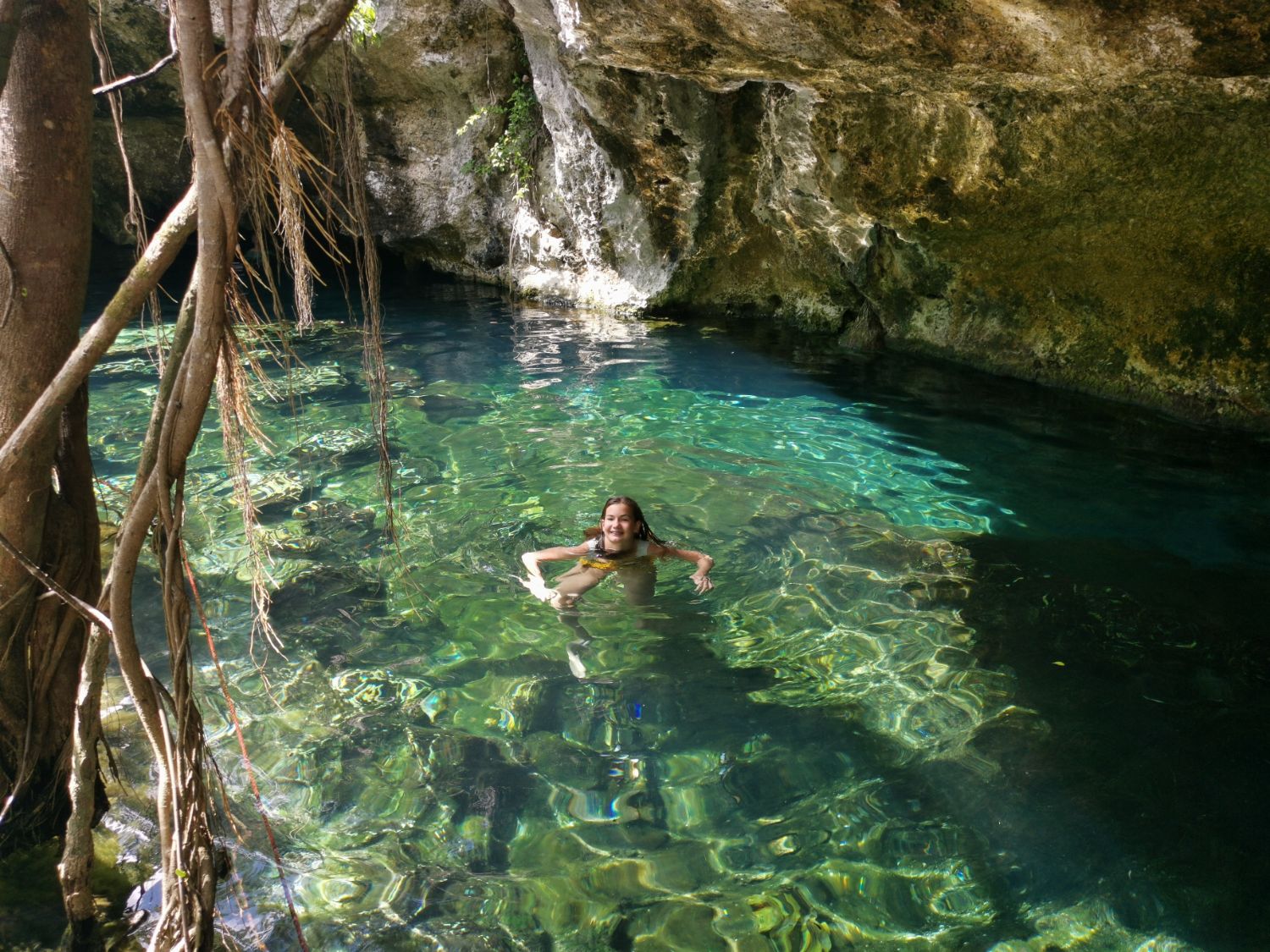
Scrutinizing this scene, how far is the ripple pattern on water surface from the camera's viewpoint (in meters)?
3.73

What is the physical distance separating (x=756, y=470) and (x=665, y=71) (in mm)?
4307

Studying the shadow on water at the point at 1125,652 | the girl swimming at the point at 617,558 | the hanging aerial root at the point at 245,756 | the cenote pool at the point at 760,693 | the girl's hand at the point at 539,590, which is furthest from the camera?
the girl swimming at the point at 617,558

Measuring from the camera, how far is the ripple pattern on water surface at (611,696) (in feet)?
12.2

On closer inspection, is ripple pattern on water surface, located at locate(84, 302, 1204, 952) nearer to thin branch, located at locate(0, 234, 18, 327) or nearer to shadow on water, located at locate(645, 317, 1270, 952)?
shadow on water, located at locate(645, 317, 1270, 952)

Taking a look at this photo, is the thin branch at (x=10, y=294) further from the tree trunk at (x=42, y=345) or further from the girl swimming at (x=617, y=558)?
the girl swimming at (x=617, y=558)

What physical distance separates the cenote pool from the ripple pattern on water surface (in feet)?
0.07

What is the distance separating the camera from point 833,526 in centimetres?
724

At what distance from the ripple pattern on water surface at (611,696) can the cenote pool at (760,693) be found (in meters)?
0.02

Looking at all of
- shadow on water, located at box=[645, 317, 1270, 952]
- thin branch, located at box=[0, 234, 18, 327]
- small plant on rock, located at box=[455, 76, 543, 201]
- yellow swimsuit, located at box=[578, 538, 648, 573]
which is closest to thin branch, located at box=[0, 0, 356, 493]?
thin branch, located at box=[0, 234, 18, 327]

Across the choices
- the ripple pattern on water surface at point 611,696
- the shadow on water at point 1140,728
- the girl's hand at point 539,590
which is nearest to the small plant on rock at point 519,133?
the ripple pattern on water surface at point 611,696

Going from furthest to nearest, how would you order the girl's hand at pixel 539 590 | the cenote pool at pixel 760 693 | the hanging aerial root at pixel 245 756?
the girl's hand at pixel 539 590, the cenote pool at pixel 760 693, the hanging aerial root at pixel 245 756

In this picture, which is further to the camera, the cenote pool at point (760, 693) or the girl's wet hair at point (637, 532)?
the girl's wet hair at point (637, 532)

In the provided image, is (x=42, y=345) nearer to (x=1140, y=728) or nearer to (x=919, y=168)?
(x=1140, y=728)

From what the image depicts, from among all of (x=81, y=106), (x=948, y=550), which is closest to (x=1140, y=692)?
(x=948, y=550)
